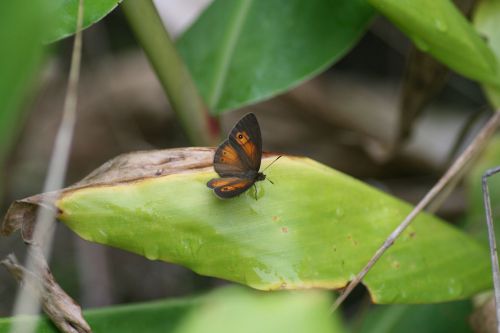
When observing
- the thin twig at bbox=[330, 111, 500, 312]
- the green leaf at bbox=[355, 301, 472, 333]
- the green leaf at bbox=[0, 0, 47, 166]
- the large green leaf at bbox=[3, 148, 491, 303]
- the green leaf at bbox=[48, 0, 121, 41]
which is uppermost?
the green leaf at bbox=[48, 0, 121, 41]

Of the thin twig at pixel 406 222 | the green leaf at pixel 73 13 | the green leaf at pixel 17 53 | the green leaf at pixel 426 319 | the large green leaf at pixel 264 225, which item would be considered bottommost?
the green leaf at pixel 426 319

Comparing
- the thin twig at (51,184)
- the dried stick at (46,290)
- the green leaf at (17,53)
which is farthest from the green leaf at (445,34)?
the green leaf at (17,53)

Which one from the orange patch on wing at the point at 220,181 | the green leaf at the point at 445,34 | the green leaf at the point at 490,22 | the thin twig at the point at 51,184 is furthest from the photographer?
the green leaf at the point at 490,22

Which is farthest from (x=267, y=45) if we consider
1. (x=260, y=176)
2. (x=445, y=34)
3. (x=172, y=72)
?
(x=260, y=176)

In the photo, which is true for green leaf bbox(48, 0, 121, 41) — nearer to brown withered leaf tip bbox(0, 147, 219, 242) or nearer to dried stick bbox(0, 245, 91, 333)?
brown withered leaf tip bbox(0, 147, 219, 242)

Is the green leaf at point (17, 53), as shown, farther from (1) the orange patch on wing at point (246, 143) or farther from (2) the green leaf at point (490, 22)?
(2) the green leaf at point (490, 22)

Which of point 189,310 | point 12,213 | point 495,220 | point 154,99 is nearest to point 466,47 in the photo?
point 495,220

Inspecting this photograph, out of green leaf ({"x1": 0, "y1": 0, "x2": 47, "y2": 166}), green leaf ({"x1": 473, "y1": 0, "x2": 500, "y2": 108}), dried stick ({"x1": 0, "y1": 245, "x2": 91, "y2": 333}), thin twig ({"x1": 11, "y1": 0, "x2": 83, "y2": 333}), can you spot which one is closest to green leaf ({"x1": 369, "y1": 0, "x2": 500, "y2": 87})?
green leaf ({"x1": 473, "y1": 0, "x2": 500, "y2": 108})
